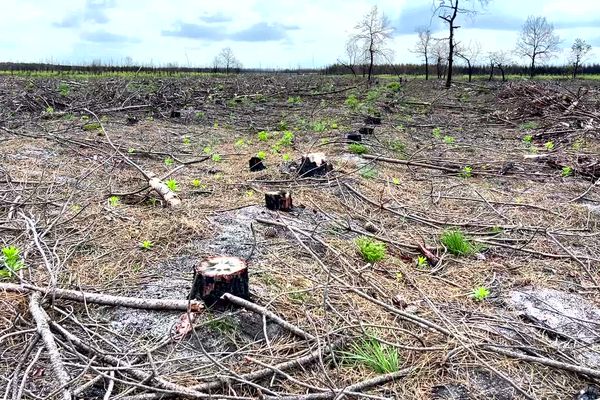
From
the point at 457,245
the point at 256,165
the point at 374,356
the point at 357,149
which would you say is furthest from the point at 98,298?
the point at 357,149

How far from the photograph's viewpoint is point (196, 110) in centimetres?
1420

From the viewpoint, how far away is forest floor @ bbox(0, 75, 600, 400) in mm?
2422

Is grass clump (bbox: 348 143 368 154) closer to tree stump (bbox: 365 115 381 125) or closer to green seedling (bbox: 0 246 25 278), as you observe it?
tree stump (bbox: 365 115 381 125)

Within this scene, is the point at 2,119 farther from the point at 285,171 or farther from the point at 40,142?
the point at 285,171

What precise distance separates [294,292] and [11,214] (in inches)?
108

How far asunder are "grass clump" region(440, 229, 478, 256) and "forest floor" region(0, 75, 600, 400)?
0.03 ft

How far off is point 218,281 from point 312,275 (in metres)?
0.83

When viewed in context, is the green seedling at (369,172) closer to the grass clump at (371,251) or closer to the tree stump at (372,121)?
the grass clump at (371,251)

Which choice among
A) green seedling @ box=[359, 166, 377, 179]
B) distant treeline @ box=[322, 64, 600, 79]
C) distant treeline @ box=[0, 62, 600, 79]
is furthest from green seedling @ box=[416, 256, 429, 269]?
distant treeline @ box=[322, 64, 600, 79]

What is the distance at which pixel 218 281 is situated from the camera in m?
2.76

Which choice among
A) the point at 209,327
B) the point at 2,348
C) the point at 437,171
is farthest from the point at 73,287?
the point at 437,171

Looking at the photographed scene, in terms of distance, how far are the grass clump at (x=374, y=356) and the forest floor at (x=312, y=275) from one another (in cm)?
1

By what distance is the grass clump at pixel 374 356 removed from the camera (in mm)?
2482

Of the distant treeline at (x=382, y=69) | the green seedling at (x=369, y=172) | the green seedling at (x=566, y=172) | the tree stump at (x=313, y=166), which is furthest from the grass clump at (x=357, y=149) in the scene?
the distant treeline at (x=382, y=69)
